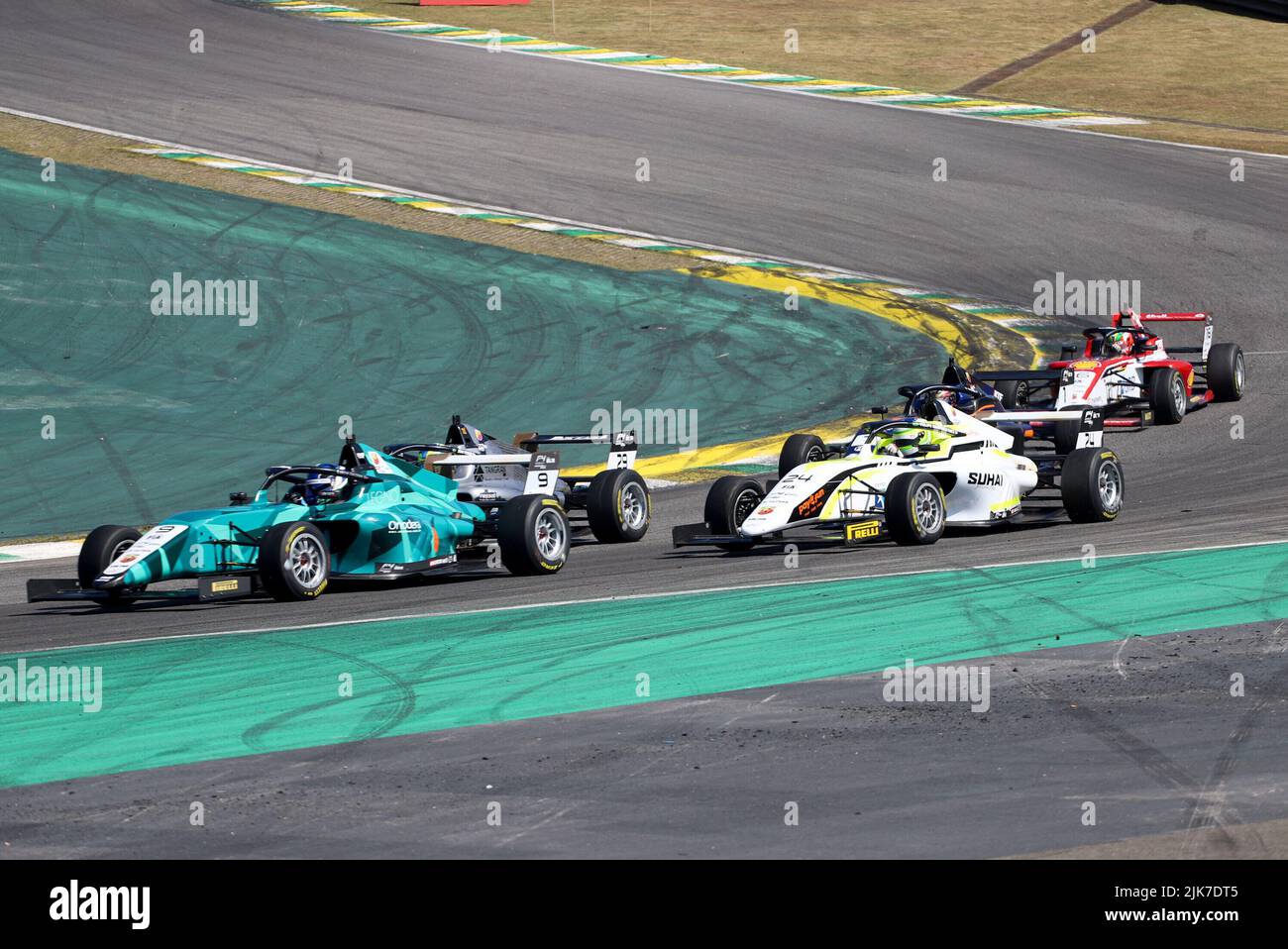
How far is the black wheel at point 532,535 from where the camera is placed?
1502 centimetres

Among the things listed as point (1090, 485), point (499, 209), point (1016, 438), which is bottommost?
point (1090, 485)

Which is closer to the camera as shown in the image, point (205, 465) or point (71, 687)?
point (71, 687)

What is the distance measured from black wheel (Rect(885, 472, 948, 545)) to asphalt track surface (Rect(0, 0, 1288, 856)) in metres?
0.26

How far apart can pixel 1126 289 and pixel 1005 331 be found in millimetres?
2823

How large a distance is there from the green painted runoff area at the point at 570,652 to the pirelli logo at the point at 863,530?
1.56m

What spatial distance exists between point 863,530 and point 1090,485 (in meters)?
2.27

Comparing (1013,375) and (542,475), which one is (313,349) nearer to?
(542,475)

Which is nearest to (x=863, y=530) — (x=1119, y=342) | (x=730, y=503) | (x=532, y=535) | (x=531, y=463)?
(x=730, y=503)

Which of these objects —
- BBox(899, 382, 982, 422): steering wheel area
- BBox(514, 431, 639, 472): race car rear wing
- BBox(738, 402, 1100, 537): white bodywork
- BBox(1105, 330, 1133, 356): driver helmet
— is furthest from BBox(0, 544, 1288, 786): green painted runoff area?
BBox(1105, 330, 1133, 356): driver helmet

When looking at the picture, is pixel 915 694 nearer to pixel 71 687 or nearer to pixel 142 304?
pixel 71 687

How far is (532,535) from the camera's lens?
49.4ft
